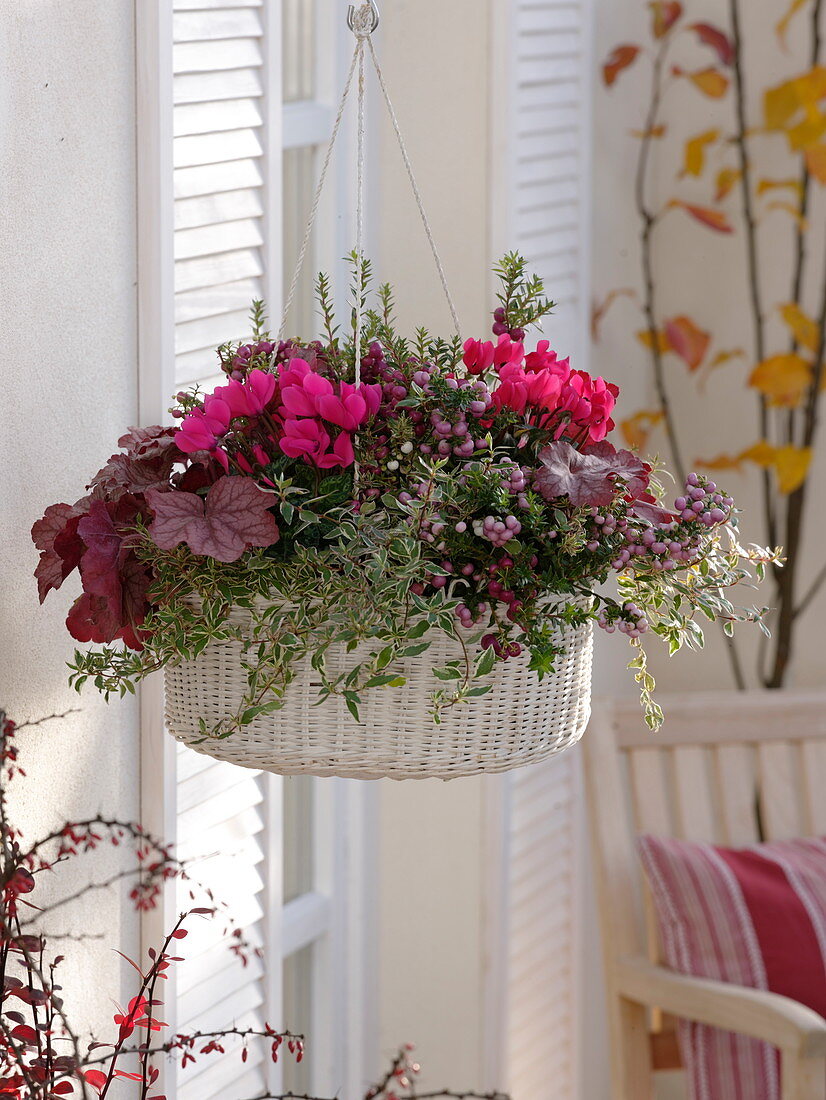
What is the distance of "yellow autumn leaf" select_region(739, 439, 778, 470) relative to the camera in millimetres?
2242

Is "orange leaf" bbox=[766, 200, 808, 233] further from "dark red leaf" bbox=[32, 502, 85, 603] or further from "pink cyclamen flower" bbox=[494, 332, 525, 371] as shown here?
"dark red leaf" bbox=[32, 502, 85, 603]

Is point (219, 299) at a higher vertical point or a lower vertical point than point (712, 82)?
lower

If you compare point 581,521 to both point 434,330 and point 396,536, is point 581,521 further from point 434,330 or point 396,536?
point 434,330

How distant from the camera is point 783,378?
2215 millimetres

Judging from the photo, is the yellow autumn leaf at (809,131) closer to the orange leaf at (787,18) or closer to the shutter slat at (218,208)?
the orange leaf at (787,18)

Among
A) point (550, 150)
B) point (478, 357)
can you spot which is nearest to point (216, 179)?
point (478, 357)

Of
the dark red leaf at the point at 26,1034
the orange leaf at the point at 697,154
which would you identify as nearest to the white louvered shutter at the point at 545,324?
the orange leaf at the point at 697,154

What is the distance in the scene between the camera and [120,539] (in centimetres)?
93

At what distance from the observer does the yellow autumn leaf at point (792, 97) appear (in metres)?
2.13

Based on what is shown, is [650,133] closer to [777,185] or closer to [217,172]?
[777,185]

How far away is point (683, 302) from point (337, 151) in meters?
0.79

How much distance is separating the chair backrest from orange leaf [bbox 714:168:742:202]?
32.4 inches

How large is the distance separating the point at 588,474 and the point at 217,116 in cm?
64

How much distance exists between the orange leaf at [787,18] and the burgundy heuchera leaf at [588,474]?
4.87 ft
